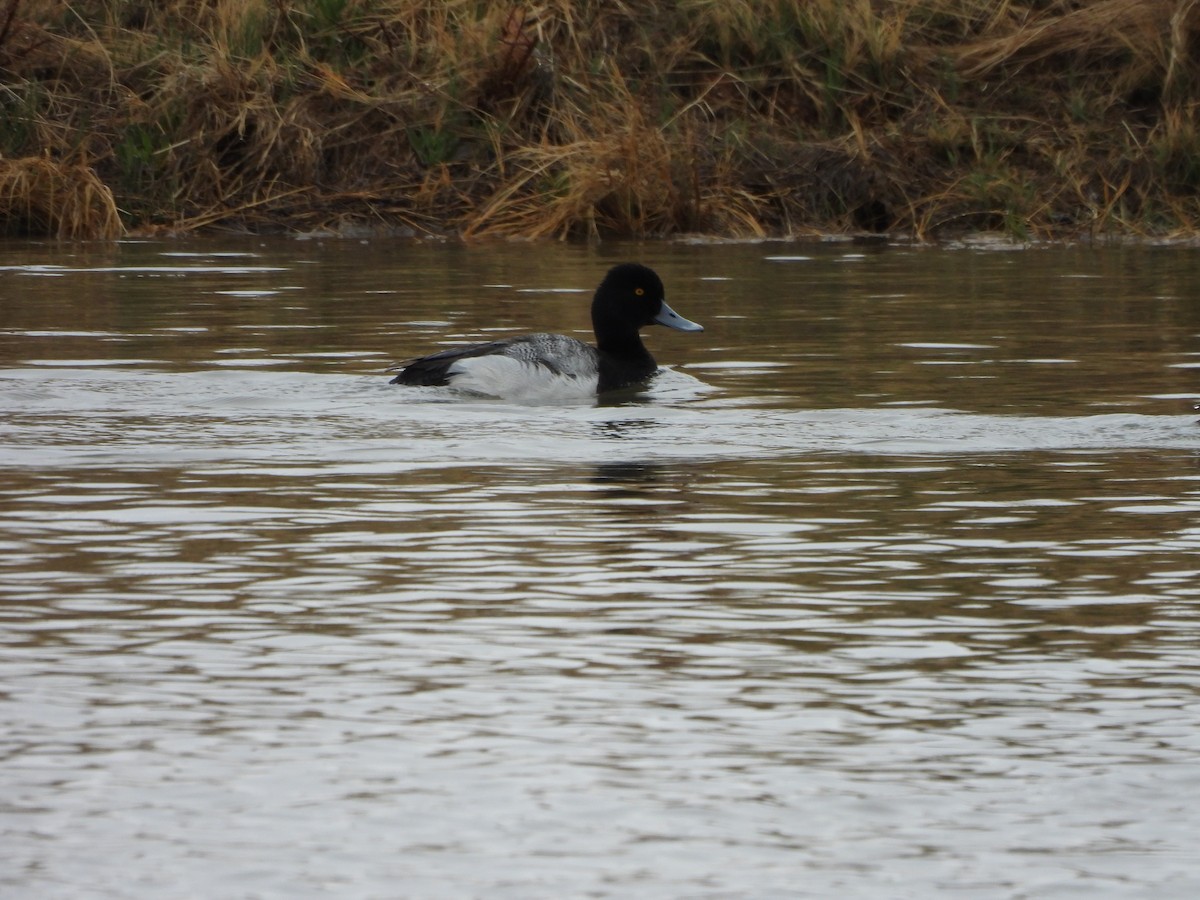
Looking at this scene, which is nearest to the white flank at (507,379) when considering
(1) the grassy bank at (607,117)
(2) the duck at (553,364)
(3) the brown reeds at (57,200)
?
(2) the duck at (553,364)

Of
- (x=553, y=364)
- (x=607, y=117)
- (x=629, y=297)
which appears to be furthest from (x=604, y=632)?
(x=607, y=117)

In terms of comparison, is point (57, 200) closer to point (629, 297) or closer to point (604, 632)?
point (629, 297)

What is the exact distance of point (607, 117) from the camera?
22969mm

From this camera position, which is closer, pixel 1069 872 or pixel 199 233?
pixel 1069 872

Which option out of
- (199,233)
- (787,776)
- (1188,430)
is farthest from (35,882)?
(199,233)

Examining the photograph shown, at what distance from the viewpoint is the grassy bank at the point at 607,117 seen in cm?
2192

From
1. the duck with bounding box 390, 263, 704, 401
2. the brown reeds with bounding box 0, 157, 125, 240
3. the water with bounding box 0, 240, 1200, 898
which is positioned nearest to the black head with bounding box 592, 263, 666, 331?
the duck with bounding box 390, 263, 704, 401

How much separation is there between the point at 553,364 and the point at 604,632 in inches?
233

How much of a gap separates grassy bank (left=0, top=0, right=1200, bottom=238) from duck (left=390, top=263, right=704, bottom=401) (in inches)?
318

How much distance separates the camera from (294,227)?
23.0m

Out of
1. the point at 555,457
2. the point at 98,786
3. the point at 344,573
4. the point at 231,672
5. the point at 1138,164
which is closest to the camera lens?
the point at 98,786

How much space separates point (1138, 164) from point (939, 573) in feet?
54.2

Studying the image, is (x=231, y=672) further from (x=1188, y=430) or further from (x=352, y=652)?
(x=1188, y=430)

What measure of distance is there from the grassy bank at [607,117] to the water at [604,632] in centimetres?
971
